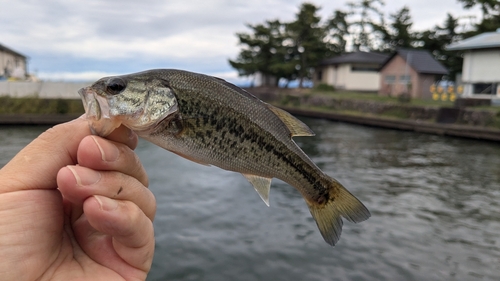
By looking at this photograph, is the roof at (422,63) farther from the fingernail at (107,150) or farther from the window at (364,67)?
the fingernail at (107,150)

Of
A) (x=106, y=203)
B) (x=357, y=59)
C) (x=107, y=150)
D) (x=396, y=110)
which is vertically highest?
(x=357, y=59)

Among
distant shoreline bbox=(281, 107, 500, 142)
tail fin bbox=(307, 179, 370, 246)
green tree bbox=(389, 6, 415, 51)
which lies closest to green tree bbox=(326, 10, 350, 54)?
green tree bbox=(389, 6, 415, 51)

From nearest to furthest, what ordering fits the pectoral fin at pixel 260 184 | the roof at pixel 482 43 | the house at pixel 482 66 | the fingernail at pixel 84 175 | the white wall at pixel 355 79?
the fingernail at pixel 84 175
the pectoral fin at pixel 260 184
the roof at pixel 482 43
the house at pixel 482 66
the white wall at pixel 355 79

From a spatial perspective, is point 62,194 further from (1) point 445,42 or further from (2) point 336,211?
(1) point 445,42

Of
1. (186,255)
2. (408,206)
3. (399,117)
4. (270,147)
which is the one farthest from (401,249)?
(399,117)

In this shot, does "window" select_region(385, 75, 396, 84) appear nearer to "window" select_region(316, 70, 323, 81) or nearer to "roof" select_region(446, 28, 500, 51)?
"roof" select_region(446, 28, 500, 51)

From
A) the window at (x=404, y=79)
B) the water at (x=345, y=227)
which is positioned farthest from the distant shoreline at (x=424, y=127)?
the window at (x=404, y=79)

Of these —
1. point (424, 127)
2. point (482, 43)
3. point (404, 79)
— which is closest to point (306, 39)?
point (404, 79)

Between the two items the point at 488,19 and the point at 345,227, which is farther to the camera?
the point at 488,19
